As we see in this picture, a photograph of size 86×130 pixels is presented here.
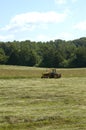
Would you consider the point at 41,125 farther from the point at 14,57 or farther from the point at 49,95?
the point at 14,57

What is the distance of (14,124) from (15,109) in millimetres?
3731

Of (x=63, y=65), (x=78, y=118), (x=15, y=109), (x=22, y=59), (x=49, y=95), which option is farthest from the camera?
(x=22, y=59)

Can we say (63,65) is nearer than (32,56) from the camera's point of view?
Yes

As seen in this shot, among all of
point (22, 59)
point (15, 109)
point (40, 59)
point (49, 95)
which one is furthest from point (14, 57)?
point (15, 109)

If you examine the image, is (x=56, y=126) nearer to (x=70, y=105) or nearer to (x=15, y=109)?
(x=15, y=109)

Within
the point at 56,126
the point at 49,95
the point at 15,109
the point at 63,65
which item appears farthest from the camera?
the point at 63,65

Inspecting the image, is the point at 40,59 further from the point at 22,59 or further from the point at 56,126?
the point at 56,126

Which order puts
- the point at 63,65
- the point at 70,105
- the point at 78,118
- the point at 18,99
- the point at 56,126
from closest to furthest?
the point at 56,126 < the point at 78,118 < the point at 70,105 < the point at 18,99 < the point at 63,65

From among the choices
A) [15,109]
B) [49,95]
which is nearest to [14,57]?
[49,95]

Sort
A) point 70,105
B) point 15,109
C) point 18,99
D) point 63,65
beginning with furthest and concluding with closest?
point 63,65, point 18,99, point 70,105, point 15,109

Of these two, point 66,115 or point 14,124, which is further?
point 66,115

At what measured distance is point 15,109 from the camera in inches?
763

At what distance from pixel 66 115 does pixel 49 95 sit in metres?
9.41

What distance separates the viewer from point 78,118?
16531 mm
